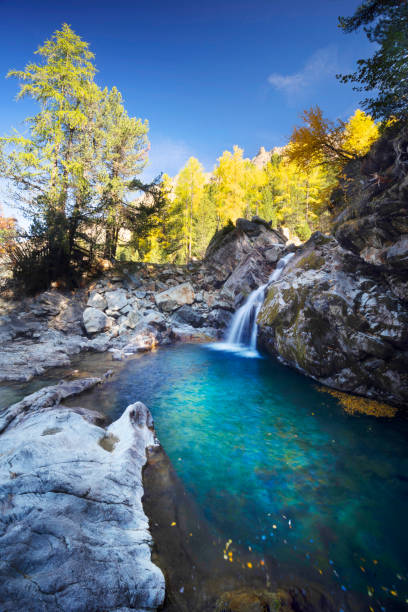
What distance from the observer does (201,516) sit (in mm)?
3691

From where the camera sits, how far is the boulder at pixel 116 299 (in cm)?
1612

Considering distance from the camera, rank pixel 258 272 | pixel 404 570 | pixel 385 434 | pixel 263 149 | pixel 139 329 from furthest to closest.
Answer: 1. pixel 263 149
2. pixel 258 272
3. pixel 139 329
4. pixel 385 434
5. pixel 404 570

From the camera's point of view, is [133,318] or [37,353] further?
[133,318]

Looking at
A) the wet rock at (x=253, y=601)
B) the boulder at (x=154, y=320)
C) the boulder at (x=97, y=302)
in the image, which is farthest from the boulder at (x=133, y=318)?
the wet rock at (x=253, y=601)

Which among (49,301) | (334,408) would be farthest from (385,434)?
(49,301)

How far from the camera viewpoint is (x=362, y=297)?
25.2 feet

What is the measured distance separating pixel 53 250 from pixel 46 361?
371 inches

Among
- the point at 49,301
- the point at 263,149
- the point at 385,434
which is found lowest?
the point at 385,434

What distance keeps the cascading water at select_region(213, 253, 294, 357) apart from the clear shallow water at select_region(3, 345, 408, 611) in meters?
5.34

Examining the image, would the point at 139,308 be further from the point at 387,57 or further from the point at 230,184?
the point at 230,184

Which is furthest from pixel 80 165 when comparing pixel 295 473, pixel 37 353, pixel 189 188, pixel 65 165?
pixel 295 473

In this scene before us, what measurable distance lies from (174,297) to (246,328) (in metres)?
6.57

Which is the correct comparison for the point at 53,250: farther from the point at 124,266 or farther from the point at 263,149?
the point at 263,149

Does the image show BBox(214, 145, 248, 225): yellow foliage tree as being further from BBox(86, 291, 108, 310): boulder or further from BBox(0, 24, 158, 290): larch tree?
BBox(86, 291, 108, 310): boulder
